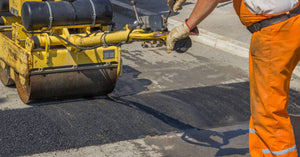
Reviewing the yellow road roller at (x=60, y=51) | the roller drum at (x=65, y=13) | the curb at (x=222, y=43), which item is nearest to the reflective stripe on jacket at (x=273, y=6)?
the yellow road roller at (x=60, y=51)

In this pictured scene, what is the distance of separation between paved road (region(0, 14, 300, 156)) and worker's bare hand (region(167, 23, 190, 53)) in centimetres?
126

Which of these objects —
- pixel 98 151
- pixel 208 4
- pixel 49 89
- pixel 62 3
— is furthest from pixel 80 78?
pixel 208 4

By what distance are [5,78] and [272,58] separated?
14.7 feet

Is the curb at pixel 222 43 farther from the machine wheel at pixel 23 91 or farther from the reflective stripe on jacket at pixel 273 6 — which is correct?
the reflective stripe on jacket at pixel 273 6

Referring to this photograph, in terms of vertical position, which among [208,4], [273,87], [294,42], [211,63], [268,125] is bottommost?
[211,63]

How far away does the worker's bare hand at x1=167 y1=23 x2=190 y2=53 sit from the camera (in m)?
3.79

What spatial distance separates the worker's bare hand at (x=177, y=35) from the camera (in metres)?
3.79

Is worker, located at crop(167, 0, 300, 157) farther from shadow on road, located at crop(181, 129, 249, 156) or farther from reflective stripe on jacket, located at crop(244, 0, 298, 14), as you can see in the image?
shadow on road, located at crop(181, 129, 249, 156)

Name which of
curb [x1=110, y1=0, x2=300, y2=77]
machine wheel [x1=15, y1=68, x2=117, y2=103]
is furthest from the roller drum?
curb [x1=110, y1=0, x2=300, y2=77]

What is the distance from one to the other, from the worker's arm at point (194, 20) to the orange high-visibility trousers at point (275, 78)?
1.31 ft

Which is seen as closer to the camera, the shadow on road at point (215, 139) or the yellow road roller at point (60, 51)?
the shadow on road at point (215, 139)

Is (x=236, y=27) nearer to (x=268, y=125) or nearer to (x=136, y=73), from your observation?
(x=136, y=73)

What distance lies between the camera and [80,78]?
6.02 metres

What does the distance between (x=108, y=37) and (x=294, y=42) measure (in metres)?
2.21
